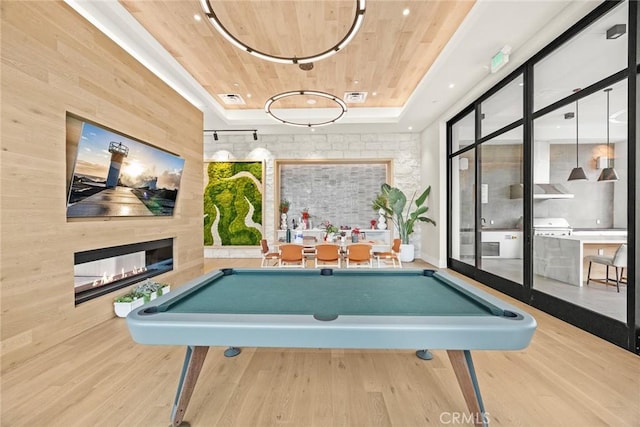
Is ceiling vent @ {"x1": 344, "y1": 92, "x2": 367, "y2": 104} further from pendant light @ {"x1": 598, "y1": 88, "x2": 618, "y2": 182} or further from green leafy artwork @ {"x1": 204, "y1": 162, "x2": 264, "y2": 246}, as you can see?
pendant light @ {"x1": 598, "y1": 88, "x2": 618, "y2": 182}

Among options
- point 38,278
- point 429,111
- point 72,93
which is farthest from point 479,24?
point 38,278

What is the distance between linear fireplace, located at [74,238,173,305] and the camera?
307cm

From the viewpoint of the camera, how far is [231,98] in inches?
235

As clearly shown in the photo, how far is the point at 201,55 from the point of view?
4.32 meters

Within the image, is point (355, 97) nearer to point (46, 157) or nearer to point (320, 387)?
point (46, 157)

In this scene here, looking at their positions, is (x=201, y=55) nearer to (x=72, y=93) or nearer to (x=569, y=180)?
(x=72, y=93)

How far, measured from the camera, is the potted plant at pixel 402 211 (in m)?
6.83

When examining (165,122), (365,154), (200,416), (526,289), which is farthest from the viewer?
(365,154)

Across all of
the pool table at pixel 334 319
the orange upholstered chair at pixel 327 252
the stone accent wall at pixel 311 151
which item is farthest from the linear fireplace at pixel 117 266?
the stone accent wall at pixel 311 151

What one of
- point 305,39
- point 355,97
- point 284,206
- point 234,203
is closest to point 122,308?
point 305,39

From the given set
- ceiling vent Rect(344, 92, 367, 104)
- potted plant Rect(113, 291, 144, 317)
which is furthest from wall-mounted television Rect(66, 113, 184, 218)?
ceiling vent Rect(344, 92, 367, 104)

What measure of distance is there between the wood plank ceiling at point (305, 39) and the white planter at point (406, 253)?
3705mm

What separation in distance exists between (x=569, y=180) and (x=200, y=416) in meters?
4.62

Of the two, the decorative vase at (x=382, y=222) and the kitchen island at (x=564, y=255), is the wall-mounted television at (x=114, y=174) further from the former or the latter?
the kitchen island at (x=564, y=255)
